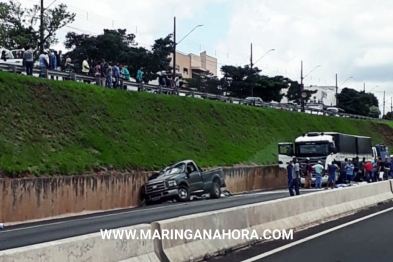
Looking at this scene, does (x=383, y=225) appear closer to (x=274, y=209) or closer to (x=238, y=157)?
(x=274, y=209)

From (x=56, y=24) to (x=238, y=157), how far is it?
2771cm

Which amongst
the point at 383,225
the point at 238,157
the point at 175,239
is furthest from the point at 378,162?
the point at 175,239

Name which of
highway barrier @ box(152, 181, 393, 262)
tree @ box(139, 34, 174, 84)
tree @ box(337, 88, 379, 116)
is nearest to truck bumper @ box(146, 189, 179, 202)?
highway barrier @ box(152, 181, 393, 262)

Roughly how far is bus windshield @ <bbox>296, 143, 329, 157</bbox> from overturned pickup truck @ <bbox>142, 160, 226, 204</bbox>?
38.6 ft

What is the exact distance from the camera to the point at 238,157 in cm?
4772

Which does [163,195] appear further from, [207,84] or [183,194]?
[207,84]

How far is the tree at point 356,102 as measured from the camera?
123 metres

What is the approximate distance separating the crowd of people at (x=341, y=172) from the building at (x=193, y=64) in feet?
167

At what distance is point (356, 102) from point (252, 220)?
113 meters

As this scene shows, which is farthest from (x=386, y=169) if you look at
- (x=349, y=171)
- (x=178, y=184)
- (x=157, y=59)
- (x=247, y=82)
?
(x=247, y=82)

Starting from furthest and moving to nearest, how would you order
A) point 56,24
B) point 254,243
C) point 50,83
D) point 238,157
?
point 56,24 < point 238,157 < point 50,83 < point 254,243

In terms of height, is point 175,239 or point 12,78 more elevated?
point 12,78

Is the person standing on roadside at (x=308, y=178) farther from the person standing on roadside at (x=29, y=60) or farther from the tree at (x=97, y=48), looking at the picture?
the tree at (x=97, y=48)

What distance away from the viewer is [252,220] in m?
14.4
